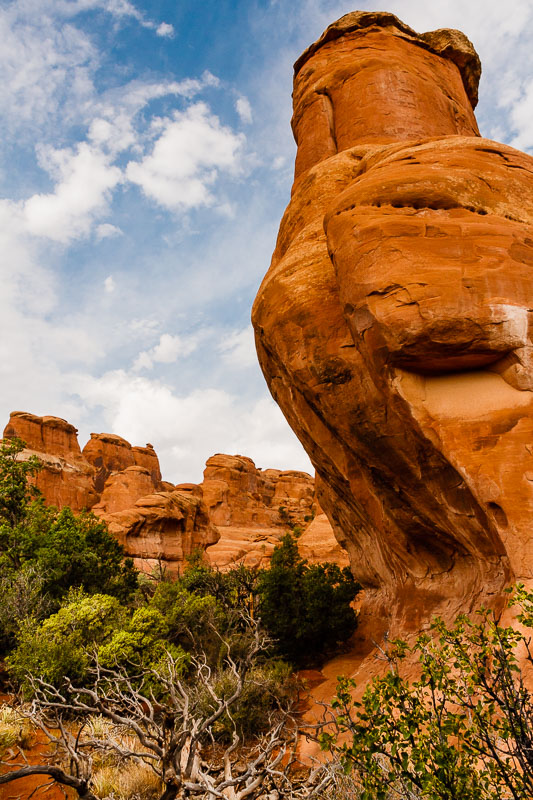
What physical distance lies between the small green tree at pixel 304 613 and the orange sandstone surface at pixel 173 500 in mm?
10424

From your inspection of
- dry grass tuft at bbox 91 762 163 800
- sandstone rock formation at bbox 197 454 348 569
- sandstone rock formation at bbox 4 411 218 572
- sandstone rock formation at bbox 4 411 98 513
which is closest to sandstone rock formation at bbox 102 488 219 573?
sandstone rock formation at bbox 4 411 218 572

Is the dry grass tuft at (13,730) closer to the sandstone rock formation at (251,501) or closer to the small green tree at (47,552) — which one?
the small green tree at (47,552)

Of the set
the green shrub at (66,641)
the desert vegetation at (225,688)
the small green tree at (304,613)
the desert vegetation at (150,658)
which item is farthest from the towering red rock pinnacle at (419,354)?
the green shrub at (66,641)

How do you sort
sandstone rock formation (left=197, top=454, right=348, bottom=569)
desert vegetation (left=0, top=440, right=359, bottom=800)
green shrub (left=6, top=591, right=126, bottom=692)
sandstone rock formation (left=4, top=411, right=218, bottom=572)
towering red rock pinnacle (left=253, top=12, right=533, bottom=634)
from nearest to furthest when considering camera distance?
1. desert vegetation (left=0, top=440, right=359, bottom=800)
2. towering red rock pinnacle (left=253, top=12, right=533, bottom=634)
3. green shrub (left=6, top=591, right=126, bottom=692)
4. sandstone rock formation (left=4, top=411, right=218, bottom=572)
5. sandstone rock formation (left=197, top=454, right=348, bottom=569)

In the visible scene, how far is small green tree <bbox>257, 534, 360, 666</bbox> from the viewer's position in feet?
46.2

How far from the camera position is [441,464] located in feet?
24.9

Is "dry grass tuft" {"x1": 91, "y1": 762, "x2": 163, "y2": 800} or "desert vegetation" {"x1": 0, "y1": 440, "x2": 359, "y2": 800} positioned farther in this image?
"dry grass tuft" {"x1": 91, "y1": 762, "x2": 163, "y2": 800}

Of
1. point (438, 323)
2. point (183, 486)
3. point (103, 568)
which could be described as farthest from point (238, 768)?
point (183, 486)

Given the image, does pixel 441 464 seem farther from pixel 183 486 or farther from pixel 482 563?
pixel 183 486

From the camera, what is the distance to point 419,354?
7.32 meters

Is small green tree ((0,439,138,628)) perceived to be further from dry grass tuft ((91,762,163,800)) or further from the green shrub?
dry grass tuft ((91,762,163,800))

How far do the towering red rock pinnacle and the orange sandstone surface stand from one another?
676 inches

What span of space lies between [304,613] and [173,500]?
19586mm

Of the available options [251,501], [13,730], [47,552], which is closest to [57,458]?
[251,501]
